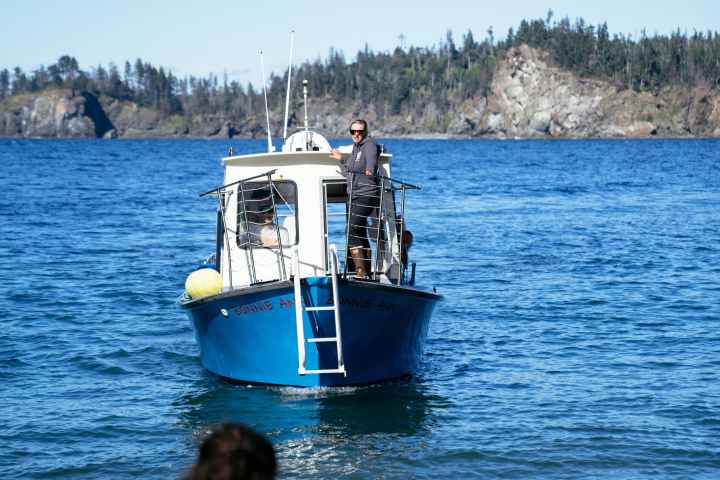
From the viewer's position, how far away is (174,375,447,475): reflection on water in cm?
1209

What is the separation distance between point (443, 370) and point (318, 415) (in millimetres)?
3617

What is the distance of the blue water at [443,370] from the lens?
1192cm

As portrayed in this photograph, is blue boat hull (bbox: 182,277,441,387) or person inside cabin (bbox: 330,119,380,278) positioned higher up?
person inside cabin (bbox: 330,119,380,278)

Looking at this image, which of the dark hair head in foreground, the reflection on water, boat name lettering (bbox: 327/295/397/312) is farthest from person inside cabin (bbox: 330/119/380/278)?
the dark hair head in foreground

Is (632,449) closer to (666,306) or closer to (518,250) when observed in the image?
(666,306)

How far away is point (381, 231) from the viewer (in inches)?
598

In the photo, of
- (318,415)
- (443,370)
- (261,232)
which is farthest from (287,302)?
(443,370)

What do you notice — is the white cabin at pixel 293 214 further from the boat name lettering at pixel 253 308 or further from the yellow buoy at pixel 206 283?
the boat name lettering at pixel 253 308

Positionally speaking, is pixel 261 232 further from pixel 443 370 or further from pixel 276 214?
pixel 443 370

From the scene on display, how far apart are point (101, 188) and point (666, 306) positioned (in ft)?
145

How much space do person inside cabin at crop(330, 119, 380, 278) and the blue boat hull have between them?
82cm

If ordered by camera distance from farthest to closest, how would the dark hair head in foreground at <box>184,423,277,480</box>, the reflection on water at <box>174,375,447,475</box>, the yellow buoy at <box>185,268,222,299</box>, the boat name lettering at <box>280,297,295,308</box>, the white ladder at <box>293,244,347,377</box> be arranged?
1. the yellow buoy at <box>185,268,222,299</box>
2. the boat name lettering at <box>280,297,295,308</box>
3. the white ladder at <box>293,244,347,377</box>
4. the reflection on water at <box>174,375,447,475</box>
5. the dark hair head in foreground at <box>184,423,277,480</box>

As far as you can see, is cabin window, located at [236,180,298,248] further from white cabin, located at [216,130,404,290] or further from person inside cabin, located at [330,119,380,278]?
person inside cabin, located at [330,119,380,278]

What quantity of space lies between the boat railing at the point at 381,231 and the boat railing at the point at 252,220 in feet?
3.20
